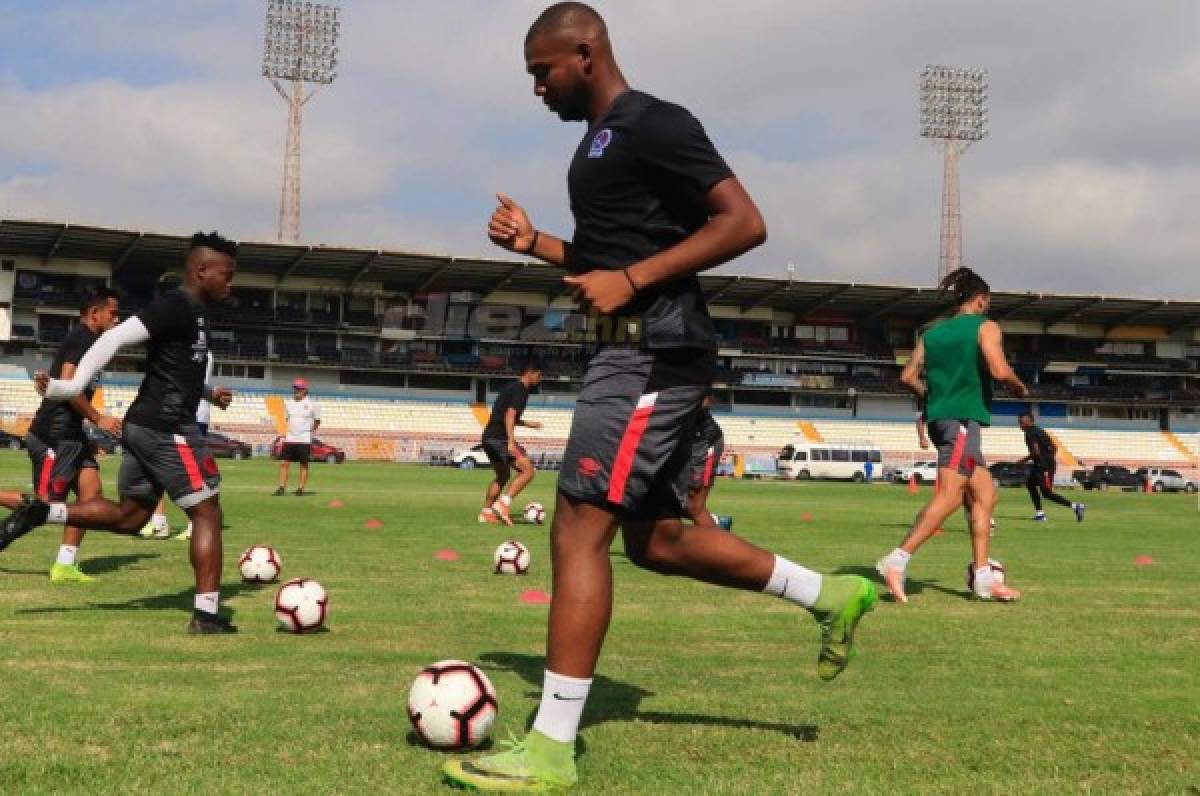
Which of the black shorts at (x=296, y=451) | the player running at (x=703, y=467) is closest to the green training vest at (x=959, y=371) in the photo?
the player running at (x=703, y=467)

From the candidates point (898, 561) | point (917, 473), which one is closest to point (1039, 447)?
point (898, 561)

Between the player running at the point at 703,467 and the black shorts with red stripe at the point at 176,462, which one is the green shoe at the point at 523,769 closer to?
the black shorts with red stripe at the point at 176,462

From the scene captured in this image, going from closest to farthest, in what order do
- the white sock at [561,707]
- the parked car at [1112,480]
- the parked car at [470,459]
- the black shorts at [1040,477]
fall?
the white sock at [561,707] < the black shorts at [1040,477] < the parked car at [470,459] < the parked car at [1112,480]

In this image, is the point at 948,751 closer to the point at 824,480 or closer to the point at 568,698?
the point at 568,698

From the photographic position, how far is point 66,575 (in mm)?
8102

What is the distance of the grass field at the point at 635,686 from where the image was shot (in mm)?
3416

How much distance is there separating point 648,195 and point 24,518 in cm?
586

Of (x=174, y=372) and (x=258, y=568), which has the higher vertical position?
(x=174, y=372)

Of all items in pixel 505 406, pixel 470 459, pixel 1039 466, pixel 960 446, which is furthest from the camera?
pixel 470 459

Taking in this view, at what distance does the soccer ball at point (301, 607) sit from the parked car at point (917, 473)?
175ft

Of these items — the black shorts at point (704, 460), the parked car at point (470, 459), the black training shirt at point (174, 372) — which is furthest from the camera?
the parked car at point (470, 459)

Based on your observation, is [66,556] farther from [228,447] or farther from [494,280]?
[494,280]

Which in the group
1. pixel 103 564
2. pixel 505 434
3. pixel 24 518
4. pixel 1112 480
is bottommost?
pixel 103 564

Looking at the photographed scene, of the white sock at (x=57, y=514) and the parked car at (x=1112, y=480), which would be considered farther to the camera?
the parked car at (x=1112, y=480)
